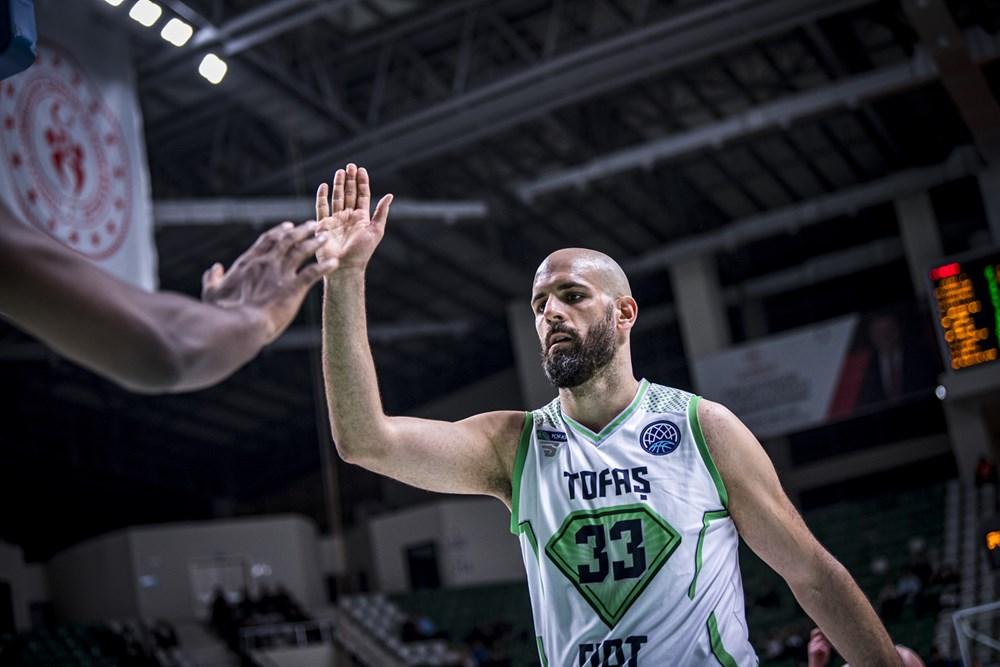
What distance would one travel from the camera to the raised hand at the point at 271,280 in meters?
1.84

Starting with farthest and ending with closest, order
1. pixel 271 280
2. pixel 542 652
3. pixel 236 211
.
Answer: pixel 236 211 → pixel 542 652 → pixel 271 280

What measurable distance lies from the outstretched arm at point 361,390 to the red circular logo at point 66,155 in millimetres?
6434

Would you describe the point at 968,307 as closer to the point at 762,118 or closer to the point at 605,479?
the point at 762,118

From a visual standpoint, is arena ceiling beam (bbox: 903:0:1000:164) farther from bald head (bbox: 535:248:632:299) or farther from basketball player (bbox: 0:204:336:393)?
basketball player (bbox: 0:204:336:393)

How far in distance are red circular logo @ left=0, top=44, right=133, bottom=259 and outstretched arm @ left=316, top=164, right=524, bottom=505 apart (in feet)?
21.1

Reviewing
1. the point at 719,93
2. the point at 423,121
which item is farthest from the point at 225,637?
the point at 719,93

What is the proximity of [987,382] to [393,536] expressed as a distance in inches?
609

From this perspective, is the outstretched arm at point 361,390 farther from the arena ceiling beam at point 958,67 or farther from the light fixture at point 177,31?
the arena ceiling beam at point 958,67

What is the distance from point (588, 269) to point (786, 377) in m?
20.4

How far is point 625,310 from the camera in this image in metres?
3.44

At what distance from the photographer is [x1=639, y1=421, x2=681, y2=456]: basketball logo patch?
3.19 m

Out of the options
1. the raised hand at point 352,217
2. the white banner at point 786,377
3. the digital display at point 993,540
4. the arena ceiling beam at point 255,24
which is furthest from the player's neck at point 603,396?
the white banner at point 786,377

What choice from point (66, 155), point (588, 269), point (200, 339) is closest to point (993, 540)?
point (588, 269)

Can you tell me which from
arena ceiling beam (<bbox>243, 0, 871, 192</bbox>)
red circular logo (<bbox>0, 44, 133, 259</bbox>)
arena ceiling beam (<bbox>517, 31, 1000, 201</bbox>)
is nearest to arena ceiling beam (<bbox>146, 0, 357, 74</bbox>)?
arena ceiling beam (<bbox>243, 0, 871, 192</bbox>)
